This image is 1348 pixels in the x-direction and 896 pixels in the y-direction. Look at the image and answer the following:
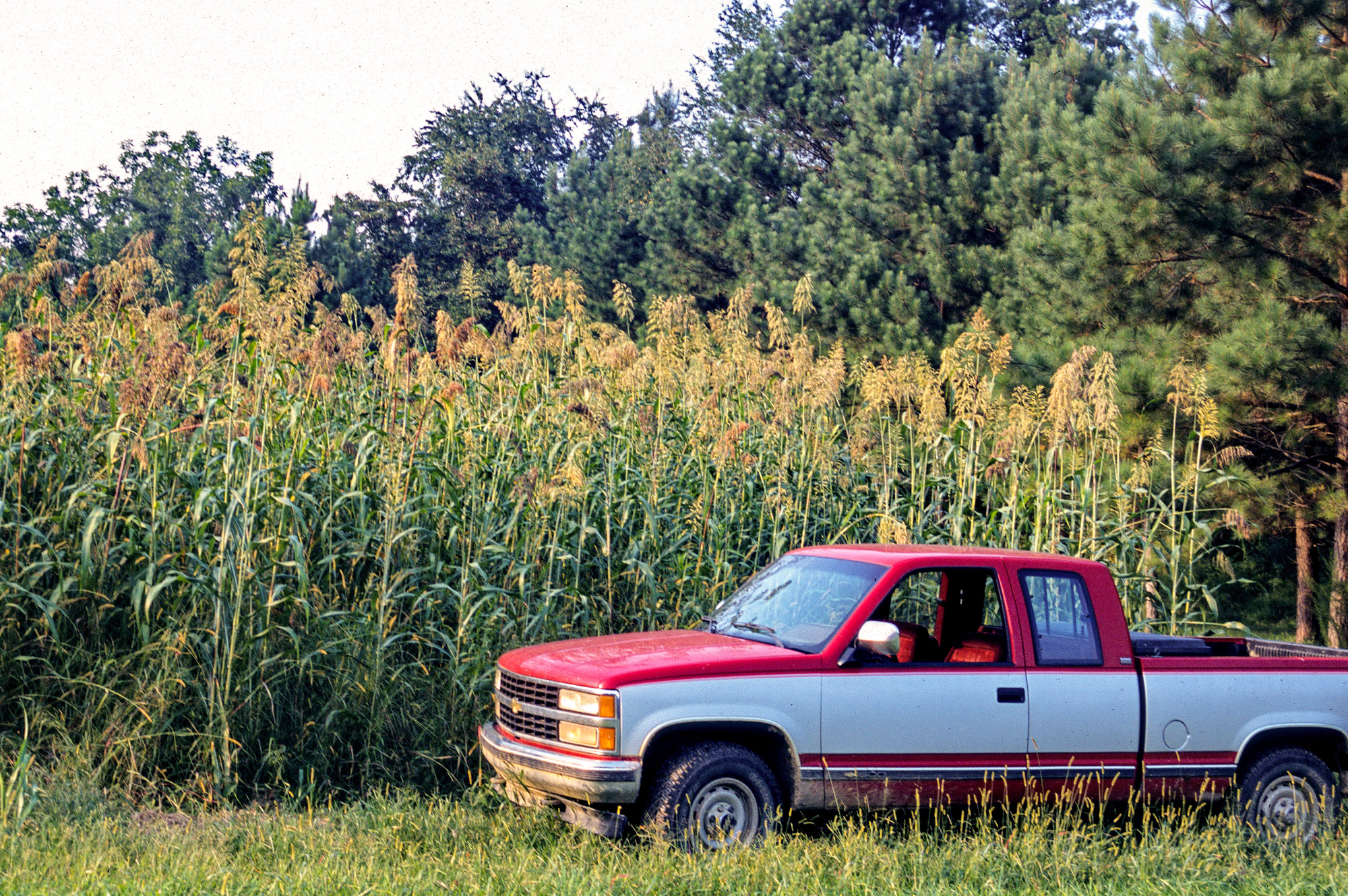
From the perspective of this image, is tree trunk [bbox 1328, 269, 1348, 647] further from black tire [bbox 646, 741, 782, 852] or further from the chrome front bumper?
the chrome front bumper

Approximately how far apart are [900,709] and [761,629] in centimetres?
94

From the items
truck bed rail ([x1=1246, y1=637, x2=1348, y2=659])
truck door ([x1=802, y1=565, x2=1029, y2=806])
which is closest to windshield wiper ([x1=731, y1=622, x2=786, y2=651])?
truck door ([x1=802, y1=565, x2=1029, y2=806])

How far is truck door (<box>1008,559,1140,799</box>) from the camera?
6477 mm

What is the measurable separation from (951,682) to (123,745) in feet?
16.1

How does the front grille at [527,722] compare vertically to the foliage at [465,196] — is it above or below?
below

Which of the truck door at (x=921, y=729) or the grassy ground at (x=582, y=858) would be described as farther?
the truck door at (x=921, y=729)

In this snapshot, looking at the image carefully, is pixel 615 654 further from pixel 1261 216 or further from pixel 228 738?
pixel 1261 216

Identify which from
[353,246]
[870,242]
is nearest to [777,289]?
[870,242]

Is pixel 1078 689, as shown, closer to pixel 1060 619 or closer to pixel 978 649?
pixel 1060 619

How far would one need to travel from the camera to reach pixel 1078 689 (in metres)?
6.55

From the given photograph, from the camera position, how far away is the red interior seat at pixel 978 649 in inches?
266

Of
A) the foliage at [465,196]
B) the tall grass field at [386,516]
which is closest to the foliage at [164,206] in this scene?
the foliage at [465,196]

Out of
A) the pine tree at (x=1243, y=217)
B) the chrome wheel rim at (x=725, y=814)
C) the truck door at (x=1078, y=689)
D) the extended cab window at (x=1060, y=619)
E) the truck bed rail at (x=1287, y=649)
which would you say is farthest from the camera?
the pine tree at (x=1243, y=217)

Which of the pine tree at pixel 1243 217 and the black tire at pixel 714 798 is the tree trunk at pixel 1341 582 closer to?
the pine tree at pixel 1243 217
